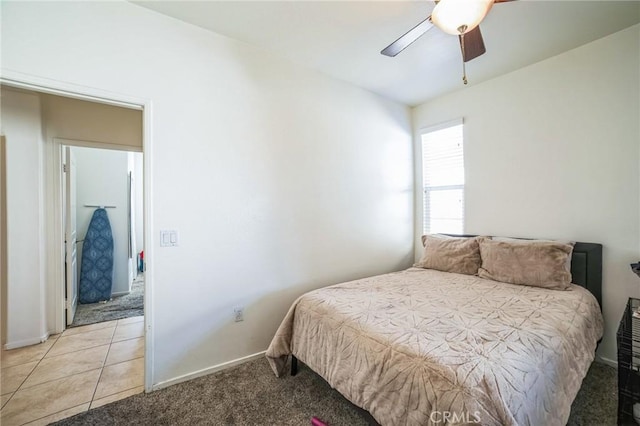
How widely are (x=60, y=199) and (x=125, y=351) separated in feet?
5.46

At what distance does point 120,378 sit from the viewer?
78.7 inches

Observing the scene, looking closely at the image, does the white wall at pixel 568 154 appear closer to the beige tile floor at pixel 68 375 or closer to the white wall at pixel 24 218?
the beige tile floor at pixel 68 375

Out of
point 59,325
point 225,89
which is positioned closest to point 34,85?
point 225,89

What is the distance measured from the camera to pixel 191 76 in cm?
199

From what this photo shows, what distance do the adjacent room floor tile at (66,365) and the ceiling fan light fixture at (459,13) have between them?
11.3ft

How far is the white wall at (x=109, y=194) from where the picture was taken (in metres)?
3.80

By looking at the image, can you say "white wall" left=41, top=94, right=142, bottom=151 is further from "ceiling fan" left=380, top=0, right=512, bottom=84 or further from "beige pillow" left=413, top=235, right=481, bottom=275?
"beige pillow" left=413, top=235, right=481, bottom=275

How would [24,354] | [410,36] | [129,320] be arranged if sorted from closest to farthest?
[410,36], [24,354], [129,320]

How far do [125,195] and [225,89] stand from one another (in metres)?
3.20

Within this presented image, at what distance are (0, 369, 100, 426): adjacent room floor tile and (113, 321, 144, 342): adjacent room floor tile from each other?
26.3 inches

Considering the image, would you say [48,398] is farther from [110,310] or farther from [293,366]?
[110,310]

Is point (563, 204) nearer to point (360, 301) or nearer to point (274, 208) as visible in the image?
point (360, 301)

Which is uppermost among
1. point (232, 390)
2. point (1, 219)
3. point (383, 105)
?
point (383, 105)

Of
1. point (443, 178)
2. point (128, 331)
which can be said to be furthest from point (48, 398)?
point (443, 178)
